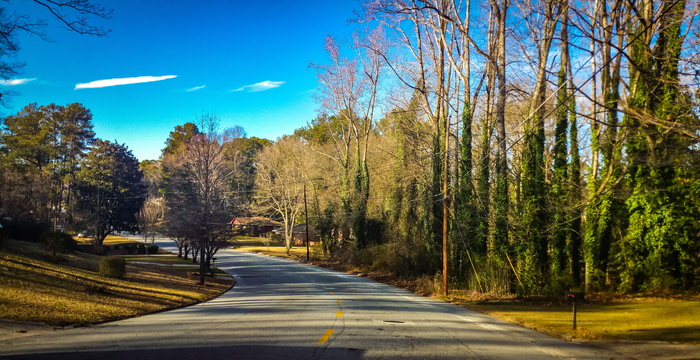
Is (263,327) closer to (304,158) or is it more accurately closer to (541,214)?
(541,214)

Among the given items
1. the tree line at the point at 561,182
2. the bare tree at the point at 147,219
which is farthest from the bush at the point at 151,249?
the tree line at the point at 561,182

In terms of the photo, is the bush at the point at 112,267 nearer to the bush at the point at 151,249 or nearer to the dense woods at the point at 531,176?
the dense woods at the point at 531,176

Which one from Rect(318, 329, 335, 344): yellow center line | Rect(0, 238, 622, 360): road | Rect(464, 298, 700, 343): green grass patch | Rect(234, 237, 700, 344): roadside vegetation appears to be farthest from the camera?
Rect(234, 237, 700, 344): roadside vegetation

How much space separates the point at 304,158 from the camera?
60031mm

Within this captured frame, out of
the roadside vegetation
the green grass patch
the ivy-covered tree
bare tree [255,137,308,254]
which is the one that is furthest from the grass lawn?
bare tree [255,137,308,254]

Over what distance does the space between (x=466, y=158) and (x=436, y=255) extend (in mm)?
7306

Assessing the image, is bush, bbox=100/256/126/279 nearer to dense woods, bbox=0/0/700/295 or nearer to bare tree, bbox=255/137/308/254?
dense woods, bbox=0/0/700/295

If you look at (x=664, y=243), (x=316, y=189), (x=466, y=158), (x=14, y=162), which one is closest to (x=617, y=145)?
(x=664, y=243)

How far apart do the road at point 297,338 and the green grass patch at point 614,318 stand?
3.74ft

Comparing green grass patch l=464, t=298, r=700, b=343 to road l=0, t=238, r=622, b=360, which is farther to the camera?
green grass patch l=464, t=298, r=700, b=343

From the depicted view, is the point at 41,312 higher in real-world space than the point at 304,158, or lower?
lower

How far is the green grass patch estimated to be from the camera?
1196 cm

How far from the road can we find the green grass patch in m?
1.14

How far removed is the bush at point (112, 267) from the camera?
20578mm
